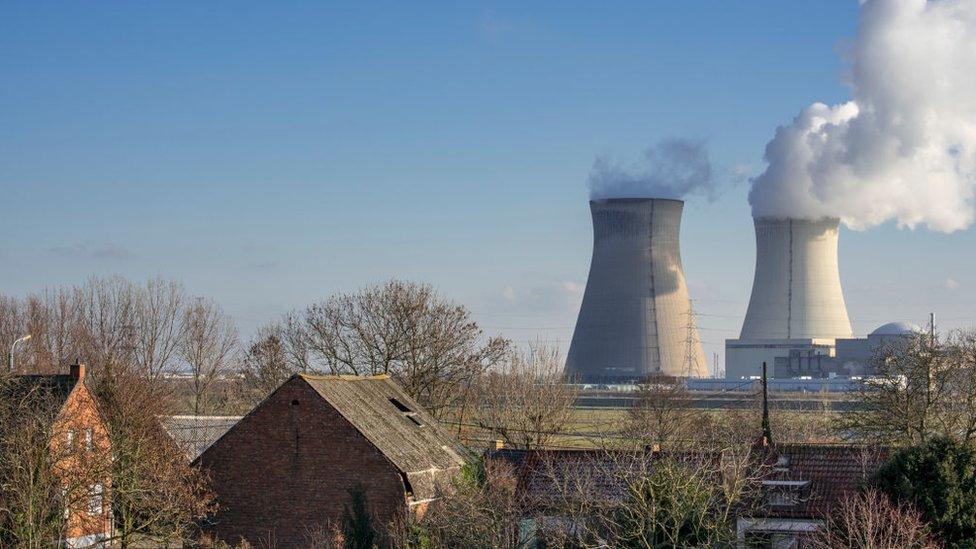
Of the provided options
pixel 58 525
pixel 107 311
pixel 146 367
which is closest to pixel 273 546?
pixel 58 525

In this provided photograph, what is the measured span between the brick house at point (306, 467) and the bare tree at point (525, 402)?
10770 mm

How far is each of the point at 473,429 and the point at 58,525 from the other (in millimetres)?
22888

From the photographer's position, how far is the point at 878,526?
1359cm

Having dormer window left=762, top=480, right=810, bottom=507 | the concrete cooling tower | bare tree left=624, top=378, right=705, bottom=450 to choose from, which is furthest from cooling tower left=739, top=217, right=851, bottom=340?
dormer window left=762, top=480, right=810, bottom=507

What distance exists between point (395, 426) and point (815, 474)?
23.2ft

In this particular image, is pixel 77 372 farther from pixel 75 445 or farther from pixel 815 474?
pixel 815 474

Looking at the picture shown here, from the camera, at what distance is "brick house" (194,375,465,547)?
2064 cm

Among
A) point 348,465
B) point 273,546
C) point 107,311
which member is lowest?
point 273,546

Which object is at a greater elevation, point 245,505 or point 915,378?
point 915,378

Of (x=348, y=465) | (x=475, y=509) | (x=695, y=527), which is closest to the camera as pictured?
(x=695, y=527)

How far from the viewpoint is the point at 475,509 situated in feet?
51.7

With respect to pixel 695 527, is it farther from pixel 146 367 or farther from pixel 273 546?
pixel 146 367

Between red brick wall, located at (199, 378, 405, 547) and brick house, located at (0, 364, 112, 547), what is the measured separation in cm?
196

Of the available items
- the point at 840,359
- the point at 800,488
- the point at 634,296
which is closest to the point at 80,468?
the point at 800,488
